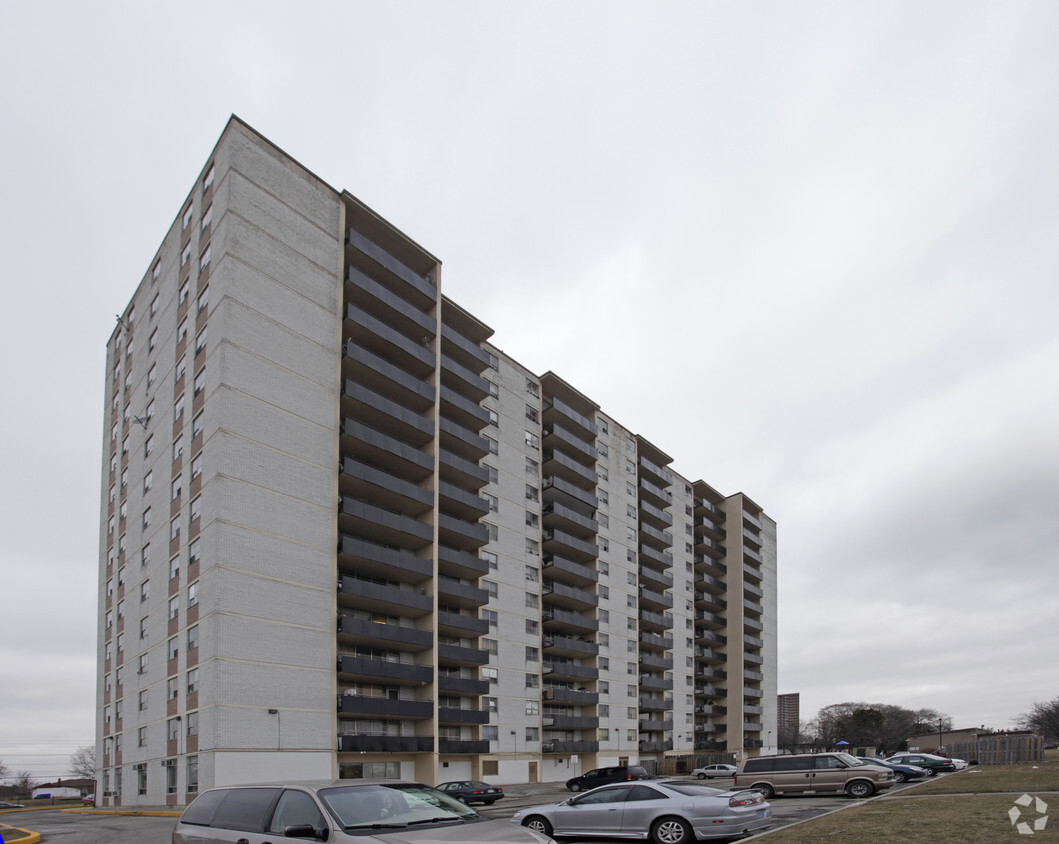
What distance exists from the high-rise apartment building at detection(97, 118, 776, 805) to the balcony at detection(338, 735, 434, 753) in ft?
0.46

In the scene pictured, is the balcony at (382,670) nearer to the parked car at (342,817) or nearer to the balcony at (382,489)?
the balcony at (382,489)

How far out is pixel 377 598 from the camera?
44.6 metres

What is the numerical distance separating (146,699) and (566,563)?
31.6 m

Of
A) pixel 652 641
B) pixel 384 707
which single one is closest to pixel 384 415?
pixel 384 707

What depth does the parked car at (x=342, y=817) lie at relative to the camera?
8570 mm

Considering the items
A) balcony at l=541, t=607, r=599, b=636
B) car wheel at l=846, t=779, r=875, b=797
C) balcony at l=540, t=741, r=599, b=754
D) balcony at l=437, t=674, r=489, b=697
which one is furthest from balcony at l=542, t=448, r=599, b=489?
car wheel at l=846, t=779, r=875, b=797

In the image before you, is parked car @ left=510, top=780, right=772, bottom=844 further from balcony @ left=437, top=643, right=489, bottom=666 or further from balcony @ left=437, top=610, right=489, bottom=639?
balcony @ left=437, top=610, right=489, bottom=639

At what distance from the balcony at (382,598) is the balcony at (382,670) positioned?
294cm

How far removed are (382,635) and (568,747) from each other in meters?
24.5

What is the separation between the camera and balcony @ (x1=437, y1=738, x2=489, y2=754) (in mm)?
49497

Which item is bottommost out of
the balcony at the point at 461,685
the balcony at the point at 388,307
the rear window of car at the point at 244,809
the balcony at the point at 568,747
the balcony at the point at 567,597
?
the balcony at the point at 568,747

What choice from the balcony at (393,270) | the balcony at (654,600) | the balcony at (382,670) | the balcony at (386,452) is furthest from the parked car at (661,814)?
the balcony at (654,600)

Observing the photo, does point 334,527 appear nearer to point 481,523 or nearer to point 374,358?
point 374,358

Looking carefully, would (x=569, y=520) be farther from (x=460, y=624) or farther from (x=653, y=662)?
(x=653, y=662)
